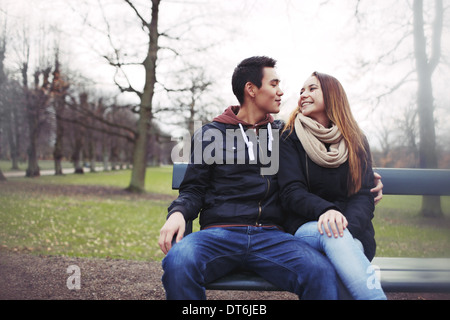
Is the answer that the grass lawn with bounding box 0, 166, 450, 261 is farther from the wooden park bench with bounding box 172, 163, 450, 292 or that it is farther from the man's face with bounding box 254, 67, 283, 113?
the man's face with bounding box 254, 67, 283, 113

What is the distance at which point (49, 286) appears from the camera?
3.25m

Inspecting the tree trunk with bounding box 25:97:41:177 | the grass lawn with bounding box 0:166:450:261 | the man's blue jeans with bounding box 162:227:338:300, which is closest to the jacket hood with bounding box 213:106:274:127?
the man's blue jeans with bounding box 162:227:338:300

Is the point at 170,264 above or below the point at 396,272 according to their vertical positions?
above

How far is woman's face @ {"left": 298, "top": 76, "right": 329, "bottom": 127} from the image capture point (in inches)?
97.7

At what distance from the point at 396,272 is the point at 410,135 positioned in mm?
6622

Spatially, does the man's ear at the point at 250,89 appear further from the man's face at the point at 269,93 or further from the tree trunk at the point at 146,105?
the tree trunk at the point at 146,105

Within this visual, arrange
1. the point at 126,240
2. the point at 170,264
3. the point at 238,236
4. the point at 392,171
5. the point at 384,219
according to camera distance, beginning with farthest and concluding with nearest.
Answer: the point at 384,219
the point at 126,240
the point at 392,171
the point at 238,236
the point at 170,264

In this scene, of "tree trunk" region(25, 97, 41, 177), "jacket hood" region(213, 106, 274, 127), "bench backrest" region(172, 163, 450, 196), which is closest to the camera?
"jacket hood" region(213, 106, 274, 127)

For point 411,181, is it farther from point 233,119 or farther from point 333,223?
point 233,119

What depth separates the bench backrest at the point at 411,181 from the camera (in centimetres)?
286

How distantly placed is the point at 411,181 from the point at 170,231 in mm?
1980

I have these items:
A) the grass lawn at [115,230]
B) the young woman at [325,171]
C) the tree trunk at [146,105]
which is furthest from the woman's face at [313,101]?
the tree trunk at [146,105]
